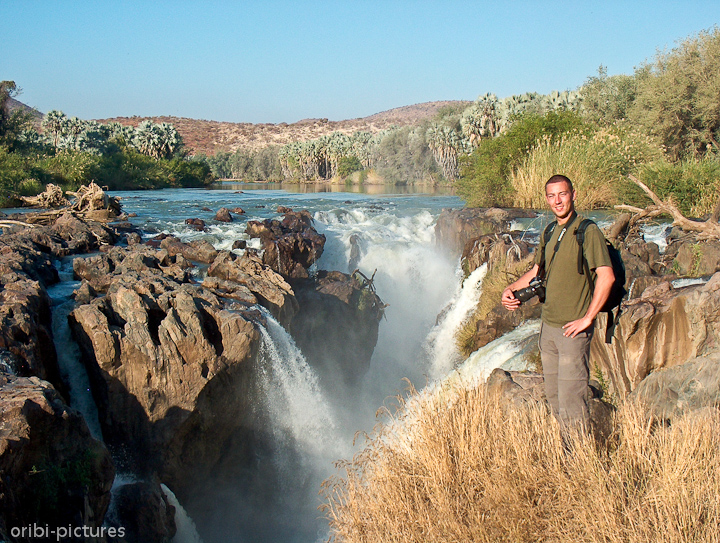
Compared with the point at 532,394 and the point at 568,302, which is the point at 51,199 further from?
the point at 568,302

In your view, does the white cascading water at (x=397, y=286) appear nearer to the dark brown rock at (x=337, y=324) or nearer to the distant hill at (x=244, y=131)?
the dark brown rock at (x=337, y=324)

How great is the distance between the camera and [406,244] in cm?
1536

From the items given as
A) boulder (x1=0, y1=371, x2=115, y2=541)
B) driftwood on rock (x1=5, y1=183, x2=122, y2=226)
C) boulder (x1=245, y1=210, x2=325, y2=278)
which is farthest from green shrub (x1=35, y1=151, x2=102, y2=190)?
boulder (x1=0, y1=371, x2=115, y2=541)

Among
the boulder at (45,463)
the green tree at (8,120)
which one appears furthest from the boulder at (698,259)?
the green tree at (8,120)

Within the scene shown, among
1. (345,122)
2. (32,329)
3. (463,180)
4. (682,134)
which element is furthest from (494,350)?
→ (345,122)

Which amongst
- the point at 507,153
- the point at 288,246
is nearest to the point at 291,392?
the point at 288,246

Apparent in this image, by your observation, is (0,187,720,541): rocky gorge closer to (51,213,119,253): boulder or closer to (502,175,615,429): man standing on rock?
(51,213,119,253): boulder

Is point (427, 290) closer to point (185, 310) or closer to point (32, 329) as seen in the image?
point (185, 310)

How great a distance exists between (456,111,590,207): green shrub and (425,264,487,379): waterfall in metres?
5.84

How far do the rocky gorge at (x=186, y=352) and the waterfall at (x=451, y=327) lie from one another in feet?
1.87

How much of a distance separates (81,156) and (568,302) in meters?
33.7

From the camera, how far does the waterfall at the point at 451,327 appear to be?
11.5 meters

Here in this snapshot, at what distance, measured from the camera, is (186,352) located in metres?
7.00

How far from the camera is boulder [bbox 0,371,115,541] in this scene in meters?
3.97
